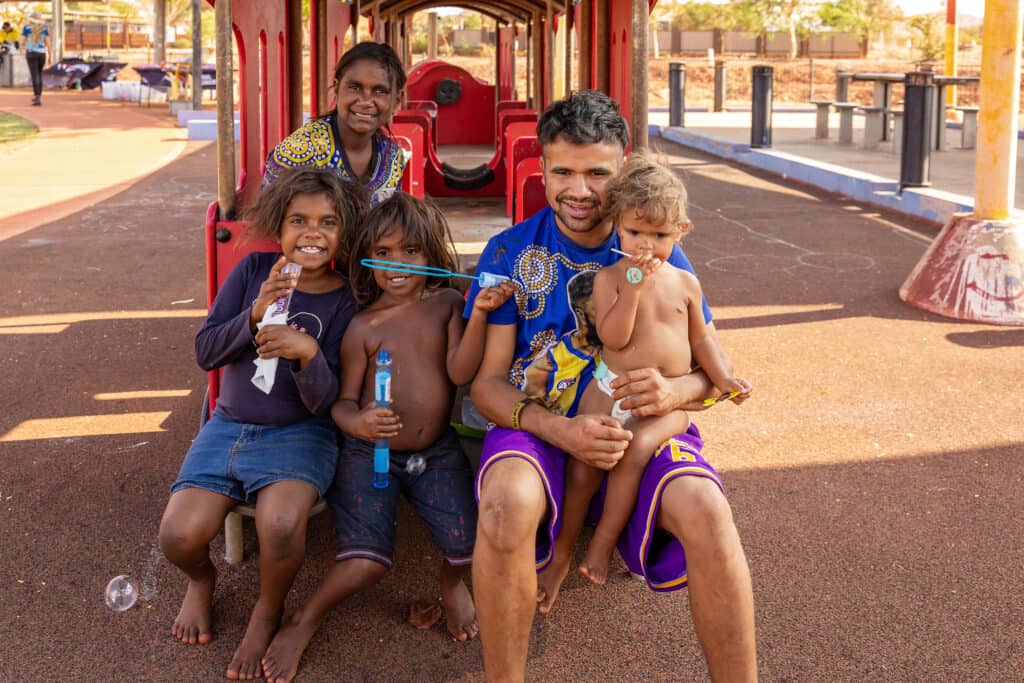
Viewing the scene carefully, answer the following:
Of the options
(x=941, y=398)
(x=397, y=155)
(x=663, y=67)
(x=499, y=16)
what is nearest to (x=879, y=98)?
(x=499, y=16)

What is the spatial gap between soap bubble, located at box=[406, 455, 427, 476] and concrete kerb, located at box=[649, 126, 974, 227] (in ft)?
21.4

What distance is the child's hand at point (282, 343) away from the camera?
→ 2984 millimetres

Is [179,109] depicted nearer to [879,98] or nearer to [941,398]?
[879,98]

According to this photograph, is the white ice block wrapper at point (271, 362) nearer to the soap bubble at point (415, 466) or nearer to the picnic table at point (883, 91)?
the soap bubble at point (415, 466)

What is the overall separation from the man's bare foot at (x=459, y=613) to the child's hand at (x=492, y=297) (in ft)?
2.64

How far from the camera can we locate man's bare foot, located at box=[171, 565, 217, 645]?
301 centimetres

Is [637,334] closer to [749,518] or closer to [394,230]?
[394,230]

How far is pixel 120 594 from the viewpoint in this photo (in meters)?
3.22

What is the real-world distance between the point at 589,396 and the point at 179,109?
77.4 ft

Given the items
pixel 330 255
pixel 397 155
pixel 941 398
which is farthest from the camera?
pixel 941 398

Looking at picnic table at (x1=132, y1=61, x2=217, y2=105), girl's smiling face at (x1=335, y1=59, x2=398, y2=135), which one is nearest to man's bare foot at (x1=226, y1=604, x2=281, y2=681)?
girl's smiling face at (x1=335, y1=59, x2=398, y2=135)

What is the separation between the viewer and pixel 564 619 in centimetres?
318

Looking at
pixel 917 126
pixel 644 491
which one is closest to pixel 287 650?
pixel 644 491

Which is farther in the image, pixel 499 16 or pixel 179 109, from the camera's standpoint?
pixel 179 109
